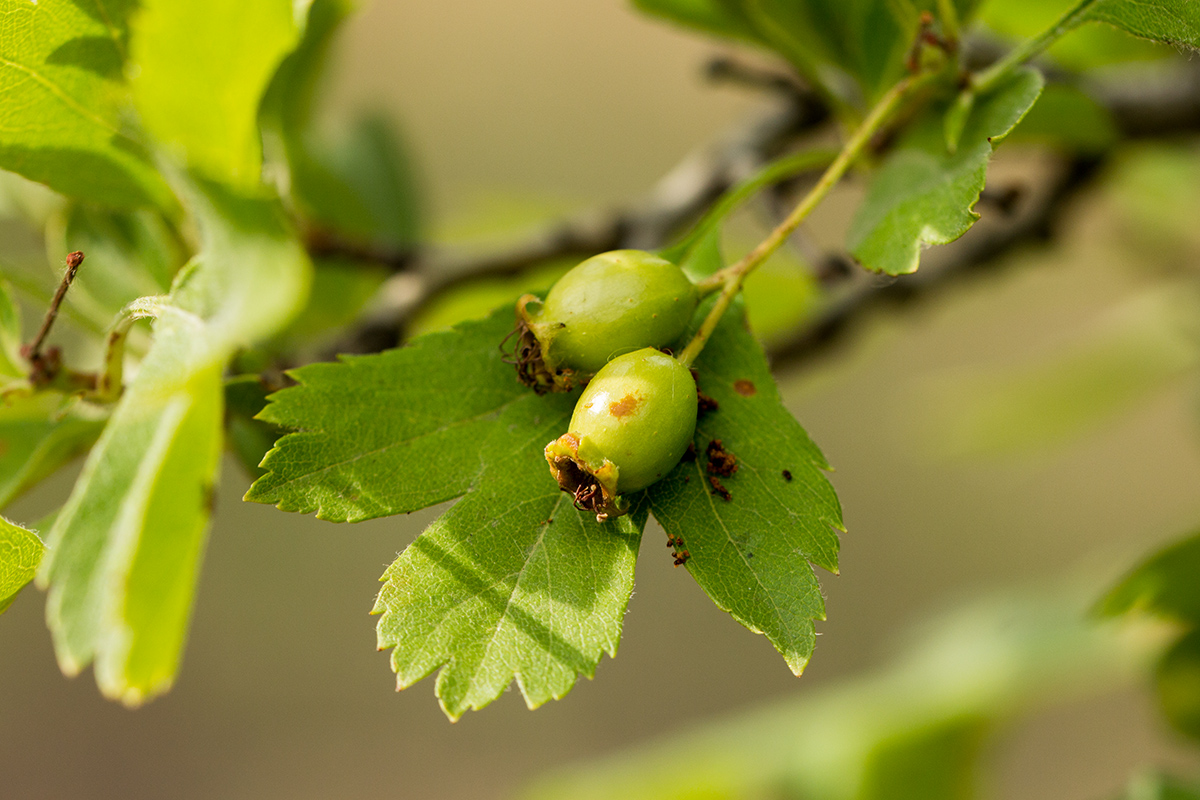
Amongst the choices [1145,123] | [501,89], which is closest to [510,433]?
[1145,123]

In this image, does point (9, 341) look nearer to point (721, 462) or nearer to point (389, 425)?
point (389, 425)

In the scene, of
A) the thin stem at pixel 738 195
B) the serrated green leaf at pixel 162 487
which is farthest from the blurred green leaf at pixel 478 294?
the serrated green leaf at pixel 162 487

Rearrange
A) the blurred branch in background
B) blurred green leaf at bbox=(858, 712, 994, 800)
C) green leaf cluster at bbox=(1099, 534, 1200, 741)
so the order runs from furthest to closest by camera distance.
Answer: blurred green leaf at bbox=(858, 712, 994, 800) < the blurred branch in background < green leaf cluster at bbox=(1099, 534, 1200, 741)

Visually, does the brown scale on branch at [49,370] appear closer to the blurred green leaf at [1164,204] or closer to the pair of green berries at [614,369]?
the pair of green berries at [614,369]

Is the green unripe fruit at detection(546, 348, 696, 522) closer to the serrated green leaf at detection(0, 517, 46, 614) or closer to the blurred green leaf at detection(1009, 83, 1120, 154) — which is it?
the serrated green leaf at detection(0, 517, 46, 614)


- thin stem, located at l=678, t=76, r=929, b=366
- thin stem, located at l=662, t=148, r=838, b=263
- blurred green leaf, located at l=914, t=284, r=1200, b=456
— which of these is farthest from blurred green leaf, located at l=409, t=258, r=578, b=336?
blurred green leaf, located at l=914, t=284, r=1200, b=456

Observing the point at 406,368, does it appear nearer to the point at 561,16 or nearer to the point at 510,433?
the point at 510,433

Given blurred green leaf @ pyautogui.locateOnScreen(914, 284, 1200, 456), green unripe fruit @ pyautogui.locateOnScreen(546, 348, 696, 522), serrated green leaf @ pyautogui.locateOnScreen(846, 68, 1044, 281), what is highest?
serrated green leaf @ pyautogui.locateOnScreen(846, 68, 1044, 281)
